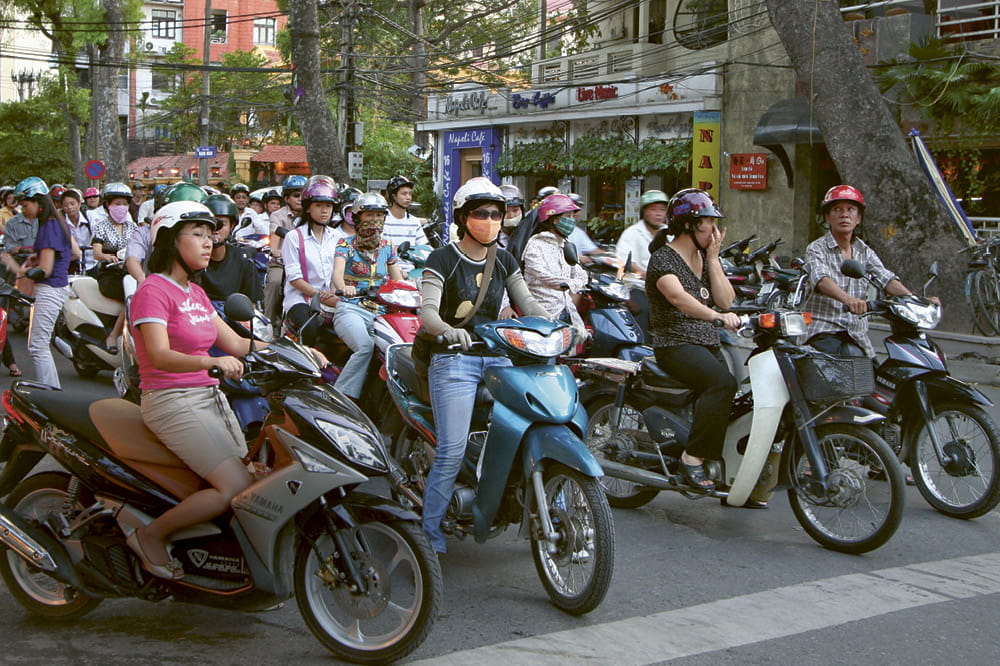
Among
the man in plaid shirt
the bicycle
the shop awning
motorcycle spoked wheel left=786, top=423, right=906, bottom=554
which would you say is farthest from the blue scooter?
the shop awning

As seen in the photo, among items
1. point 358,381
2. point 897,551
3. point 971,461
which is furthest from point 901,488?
point 358,381

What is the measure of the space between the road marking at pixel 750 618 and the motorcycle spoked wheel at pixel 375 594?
22cm

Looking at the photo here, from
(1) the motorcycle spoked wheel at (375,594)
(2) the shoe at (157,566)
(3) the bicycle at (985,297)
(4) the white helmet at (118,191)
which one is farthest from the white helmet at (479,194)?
(3) the bicycle at (985,297)

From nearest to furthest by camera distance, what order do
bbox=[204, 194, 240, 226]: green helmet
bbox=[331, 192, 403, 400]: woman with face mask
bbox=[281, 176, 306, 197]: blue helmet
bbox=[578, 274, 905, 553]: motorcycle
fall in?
1. bbox=[578, 274, 905, 553]: motorcycle
2. bbox=[331, 192, 403, 400]: woman with face mask
3. bbox=[204, 194, 240, 226]: green helmet
4. bbox=[281, 176, 306, 197]: blue helmet

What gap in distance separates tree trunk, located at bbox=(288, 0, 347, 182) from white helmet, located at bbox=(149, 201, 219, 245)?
1448 cm

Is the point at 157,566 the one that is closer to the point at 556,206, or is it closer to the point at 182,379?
the point at 182,379

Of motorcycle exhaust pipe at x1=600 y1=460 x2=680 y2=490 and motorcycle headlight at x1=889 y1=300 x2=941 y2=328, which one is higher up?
motorcycle headlight at x1=889 y1=300 x2=941 y2=328

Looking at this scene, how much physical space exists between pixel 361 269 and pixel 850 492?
397 centimetres

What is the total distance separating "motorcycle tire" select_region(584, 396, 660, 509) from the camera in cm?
614

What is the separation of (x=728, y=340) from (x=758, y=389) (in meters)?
0.84

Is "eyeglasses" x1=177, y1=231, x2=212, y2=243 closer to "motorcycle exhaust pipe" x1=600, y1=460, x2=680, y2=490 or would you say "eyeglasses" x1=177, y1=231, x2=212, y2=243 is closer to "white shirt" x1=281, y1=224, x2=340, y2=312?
"motorcycle exhaust pipe" x1=600, y1=460, x2=680, y2=490

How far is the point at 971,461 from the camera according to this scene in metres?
5.92

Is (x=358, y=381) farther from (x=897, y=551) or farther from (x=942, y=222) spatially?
(x=942, y=222)

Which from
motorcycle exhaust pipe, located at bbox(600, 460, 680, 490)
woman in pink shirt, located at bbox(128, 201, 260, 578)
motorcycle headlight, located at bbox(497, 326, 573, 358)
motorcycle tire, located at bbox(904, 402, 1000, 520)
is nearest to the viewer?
woman in pink shirt, located at bbox(128, 201, 260, 578)
